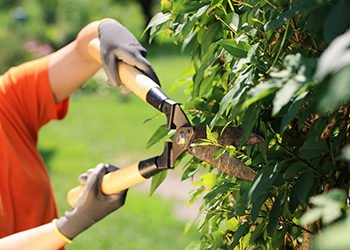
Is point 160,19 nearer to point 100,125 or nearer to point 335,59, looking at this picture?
point 335,59

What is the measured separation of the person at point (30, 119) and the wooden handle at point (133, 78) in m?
0.07

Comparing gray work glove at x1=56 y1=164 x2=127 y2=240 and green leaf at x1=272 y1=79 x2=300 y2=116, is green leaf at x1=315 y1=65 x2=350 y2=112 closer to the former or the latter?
green leaf at x1=272 y1=79 x2=300 y2=116

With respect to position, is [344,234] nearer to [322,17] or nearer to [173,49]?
[322,17]

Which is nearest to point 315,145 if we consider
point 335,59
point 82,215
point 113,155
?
point 335,59

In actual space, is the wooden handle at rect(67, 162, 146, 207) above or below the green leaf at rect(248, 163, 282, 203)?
below

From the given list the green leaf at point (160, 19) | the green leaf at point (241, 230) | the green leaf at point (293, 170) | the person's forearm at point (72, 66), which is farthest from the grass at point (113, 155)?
the green leaf at point (293, 170)

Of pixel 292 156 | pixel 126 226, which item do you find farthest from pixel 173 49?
pixel 292 156

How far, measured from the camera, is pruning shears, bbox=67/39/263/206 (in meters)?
1.78

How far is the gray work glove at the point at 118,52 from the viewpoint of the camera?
2.28 meters

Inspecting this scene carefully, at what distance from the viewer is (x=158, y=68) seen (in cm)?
1377

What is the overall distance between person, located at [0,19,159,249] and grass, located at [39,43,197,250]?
19.7 inches

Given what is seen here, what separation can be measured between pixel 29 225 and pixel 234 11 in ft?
4.07

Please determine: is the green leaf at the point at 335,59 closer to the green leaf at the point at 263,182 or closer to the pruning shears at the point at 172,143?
the green leaf at the point at 263,182

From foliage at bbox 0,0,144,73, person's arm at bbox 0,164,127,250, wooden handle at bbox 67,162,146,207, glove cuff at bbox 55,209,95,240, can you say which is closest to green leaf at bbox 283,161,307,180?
wooden handle at bbox 67,162,146,207
